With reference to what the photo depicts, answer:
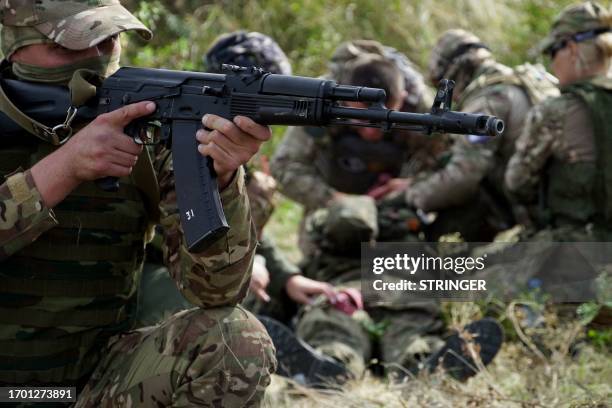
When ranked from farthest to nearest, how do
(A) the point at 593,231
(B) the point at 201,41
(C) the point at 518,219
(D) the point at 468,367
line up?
(B) the point at 201,41 < (C) the point at 518,219 < (A) the point at 593,231 < (D) the point at 468,367

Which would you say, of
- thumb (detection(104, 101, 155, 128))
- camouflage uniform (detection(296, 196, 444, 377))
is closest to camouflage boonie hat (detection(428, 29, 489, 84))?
camouflage uniform (detection(296, 196, 444, 377))

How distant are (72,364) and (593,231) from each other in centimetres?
321

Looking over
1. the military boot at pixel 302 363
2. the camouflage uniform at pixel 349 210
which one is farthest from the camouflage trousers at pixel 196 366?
the camouflage uniform at pixel 349 210

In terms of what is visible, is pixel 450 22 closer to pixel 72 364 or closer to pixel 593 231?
pixel 593 231

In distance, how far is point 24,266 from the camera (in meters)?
3.18

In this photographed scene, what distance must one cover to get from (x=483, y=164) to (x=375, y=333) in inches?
59.0

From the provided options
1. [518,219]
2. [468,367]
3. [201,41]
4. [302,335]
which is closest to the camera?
[468,367]

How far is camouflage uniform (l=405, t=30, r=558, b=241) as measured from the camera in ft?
19.9

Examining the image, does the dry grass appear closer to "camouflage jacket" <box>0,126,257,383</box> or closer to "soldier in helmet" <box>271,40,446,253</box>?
"camouflage jacket" <box>0,126,257,383</box>

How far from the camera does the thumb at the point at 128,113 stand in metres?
2.91

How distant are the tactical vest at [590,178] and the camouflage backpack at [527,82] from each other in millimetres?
548

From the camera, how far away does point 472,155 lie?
242 inches

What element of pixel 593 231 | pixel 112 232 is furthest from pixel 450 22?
pixel 112 232

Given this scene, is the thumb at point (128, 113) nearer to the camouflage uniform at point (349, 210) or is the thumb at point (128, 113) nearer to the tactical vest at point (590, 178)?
the camouflage uniform at point (349, 210)
